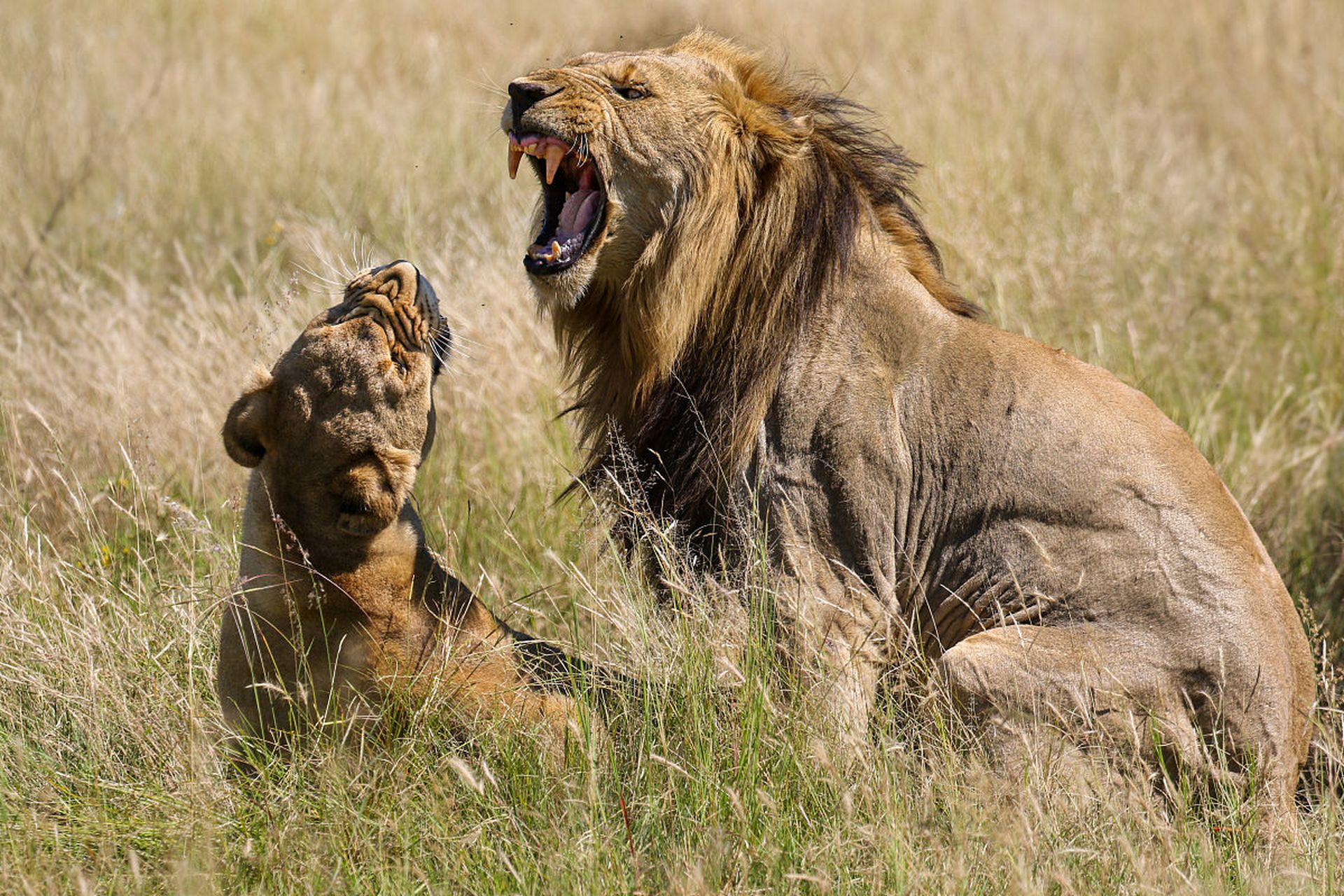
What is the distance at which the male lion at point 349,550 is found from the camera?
3654 mm

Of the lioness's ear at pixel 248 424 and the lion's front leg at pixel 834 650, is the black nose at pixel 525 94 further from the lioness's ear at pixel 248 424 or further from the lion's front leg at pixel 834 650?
the lion's front leg at pixel 834 650

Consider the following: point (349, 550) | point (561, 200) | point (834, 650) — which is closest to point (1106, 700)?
point (834, 650)

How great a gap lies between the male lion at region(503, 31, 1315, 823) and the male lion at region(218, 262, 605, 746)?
0.59 m

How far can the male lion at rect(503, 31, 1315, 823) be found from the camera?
395 cm

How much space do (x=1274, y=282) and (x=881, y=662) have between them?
15.3 ft

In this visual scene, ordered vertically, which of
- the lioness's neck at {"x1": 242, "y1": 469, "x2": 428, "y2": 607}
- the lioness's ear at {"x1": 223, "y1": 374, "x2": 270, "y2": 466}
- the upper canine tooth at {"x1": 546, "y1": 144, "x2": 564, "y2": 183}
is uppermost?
Answer: the upper canine tooth at {"x1": 546, "y1": 144, "x2": 564, "y2": 183}

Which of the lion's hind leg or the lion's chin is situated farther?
the lion's chin

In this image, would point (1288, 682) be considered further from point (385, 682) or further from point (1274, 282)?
point (1274, 282)

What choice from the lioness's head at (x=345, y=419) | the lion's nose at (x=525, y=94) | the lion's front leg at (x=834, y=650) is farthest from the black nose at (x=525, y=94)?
the lion's front leg at (x=834, y=650)

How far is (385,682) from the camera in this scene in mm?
3822

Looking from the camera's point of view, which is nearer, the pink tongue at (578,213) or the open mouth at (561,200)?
the open mouth at (561,200)

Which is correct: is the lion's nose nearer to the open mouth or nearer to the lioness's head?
the open mouth

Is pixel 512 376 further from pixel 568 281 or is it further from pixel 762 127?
pixel 762 127

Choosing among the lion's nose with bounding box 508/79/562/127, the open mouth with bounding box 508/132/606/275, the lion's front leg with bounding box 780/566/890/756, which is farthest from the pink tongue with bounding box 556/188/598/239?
the lion's front leg with bounding box 780/566/890/756
